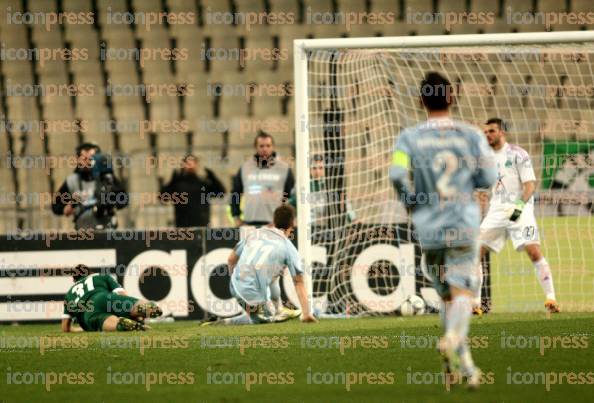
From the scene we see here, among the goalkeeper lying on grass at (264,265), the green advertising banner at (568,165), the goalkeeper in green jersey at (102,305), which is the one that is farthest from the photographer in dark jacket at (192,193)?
the green advertising banner at (568,165)

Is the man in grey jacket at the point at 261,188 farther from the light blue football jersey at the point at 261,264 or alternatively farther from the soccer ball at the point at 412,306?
the soccer ball at the point at 412,306

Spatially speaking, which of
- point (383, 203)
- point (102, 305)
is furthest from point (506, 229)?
point (102, 305)

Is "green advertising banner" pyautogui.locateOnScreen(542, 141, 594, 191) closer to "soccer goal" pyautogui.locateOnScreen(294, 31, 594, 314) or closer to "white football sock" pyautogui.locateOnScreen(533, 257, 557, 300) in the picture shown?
"soccer goal" pyautogui.locateOnScreen(294, 31, 594, 314)

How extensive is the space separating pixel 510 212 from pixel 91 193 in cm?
550

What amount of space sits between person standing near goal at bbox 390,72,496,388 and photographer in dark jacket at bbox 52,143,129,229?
8560 millimetres

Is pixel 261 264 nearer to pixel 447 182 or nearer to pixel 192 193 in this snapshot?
pixel 192 193

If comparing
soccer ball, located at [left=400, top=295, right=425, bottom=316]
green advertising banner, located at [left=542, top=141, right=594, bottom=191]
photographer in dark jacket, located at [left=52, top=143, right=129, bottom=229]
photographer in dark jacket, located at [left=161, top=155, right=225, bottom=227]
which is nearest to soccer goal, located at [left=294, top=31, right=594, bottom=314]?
green advertising banner, located at [left=542, top=141, right=594, bottom=191]

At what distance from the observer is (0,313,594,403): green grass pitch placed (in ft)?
22.6

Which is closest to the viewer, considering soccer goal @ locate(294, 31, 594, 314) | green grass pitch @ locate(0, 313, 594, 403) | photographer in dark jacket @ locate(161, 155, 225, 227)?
green grass pitch @ locate(0, 313, 594, 403)

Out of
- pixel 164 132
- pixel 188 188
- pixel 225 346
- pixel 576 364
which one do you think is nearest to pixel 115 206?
pixel 188 188

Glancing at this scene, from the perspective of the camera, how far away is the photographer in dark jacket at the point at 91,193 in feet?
49.1

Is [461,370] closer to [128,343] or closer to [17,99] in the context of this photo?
[128,343]

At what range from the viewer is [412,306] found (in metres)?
13.4

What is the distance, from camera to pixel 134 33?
66.3 ft
